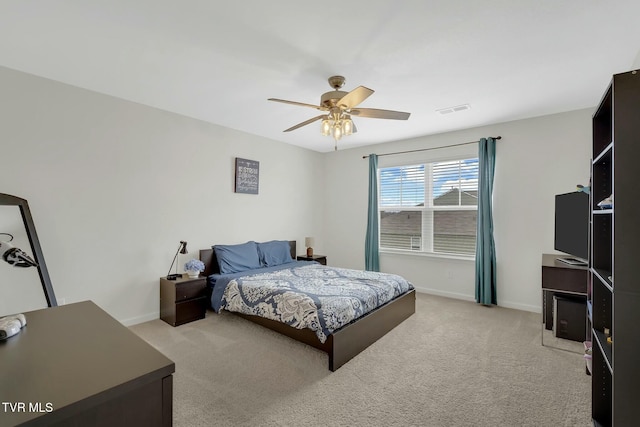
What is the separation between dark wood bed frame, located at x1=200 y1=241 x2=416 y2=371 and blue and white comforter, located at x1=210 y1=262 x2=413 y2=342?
0.21ft

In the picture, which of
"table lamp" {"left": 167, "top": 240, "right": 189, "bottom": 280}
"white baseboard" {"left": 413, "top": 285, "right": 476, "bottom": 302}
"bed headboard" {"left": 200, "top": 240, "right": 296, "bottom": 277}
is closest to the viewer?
"table lamp" {"left": 167, "top": 240, "right": 189, "bottom": 280}

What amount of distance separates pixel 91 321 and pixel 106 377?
0.60 meters

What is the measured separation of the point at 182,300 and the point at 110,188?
1.51m

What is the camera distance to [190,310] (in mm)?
3527

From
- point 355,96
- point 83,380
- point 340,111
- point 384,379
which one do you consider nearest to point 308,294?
point 384,379

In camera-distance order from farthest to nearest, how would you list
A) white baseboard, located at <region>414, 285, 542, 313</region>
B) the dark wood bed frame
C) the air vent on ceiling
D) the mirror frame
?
white baseboard, located at <region>414, 285, 542, 313</region> → the air vent on ceiling → the dark wood bed frame → the mirror frame

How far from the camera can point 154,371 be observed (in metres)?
0.85

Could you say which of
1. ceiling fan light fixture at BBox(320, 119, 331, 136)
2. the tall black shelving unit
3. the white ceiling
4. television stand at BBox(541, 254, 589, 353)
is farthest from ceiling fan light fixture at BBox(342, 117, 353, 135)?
television stand at BBox(541, 254, 589, 353)

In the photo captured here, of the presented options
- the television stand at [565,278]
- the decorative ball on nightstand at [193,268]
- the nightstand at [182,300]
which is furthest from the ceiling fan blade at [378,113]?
the nightstand at [182,300]

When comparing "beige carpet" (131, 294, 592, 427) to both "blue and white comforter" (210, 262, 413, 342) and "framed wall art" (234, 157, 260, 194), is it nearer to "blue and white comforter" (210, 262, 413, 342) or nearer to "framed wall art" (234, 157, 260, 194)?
"blue and white comforter" (210, 262, 413, 342)

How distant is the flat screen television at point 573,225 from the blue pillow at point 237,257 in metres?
3.80

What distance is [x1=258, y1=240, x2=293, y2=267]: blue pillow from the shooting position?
15.1 feet

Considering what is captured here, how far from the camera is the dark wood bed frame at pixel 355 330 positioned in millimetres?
2523

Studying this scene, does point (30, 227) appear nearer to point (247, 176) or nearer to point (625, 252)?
point (247, 176)
